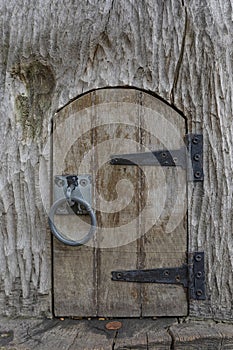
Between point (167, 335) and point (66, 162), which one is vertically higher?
point (66, 162)

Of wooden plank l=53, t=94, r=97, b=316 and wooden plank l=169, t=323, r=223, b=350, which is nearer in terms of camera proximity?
wooden plank l=169, t=323, r=223, b=350

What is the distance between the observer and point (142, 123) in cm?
198

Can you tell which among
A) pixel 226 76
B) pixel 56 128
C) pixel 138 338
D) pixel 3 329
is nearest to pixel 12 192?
pixel 56 128

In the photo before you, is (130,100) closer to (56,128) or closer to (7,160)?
(56,128)

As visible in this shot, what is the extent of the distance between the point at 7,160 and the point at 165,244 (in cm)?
55

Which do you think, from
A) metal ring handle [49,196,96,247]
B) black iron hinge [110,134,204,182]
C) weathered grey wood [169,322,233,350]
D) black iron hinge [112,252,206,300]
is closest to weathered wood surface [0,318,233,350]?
weathered grey wood [169,322,233,350]

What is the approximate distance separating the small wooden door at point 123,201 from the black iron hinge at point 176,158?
16mm

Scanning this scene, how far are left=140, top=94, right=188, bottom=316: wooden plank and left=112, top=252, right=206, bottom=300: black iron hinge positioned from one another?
2 cm

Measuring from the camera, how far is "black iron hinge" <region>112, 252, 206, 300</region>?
1.98m

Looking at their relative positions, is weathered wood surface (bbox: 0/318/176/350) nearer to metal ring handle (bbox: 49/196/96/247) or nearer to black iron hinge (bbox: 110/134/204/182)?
metal ring handle (bbox: 49/196/96/247)

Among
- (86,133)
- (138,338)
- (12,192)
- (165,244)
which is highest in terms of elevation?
(86,133)

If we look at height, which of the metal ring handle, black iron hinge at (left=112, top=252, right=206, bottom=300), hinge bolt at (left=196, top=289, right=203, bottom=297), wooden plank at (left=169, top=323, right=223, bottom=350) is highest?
the metal ring handle

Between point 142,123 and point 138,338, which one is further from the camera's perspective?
point 142,123

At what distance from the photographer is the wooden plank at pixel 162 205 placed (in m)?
1.99
